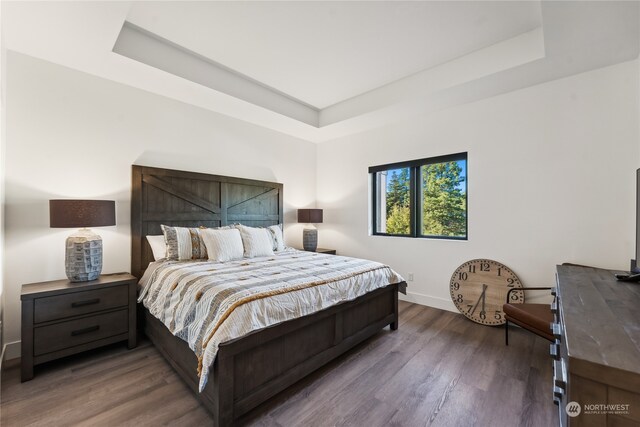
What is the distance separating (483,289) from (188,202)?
3.65 meters

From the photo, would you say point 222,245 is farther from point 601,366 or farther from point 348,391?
point 601,366

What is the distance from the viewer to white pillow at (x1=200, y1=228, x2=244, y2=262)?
2836mm

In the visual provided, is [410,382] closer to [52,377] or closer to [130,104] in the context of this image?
[52,377]

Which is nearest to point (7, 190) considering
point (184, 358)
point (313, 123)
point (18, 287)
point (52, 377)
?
point (18, 287)

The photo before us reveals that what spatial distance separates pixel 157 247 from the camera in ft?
9.49

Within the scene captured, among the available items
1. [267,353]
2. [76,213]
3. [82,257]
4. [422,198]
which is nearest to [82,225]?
[76,213]

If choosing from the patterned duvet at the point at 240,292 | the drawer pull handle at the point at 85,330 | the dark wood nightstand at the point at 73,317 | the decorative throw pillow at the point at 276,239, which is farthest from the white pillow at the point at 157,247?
the decorative throw pillow at the point at 276,239

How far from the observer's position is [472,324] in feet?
10.0

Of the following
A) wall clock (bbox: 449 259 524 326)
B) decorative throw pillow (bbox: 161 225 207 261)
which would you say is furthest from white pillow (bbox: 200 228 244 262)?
wall clock (bbox: 449 259 524 326)

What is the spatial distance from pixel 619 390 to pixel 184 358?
7.26 feet

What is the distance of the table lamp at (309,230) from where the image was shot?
433 centimetres

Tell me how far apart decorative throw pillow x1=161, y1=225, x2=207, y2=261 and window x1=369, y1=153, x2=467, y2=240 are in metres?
2.61

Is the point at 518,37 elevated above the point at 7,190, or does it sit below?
above

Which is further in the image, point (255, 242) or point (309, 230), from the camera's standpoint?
point (309, 230)
